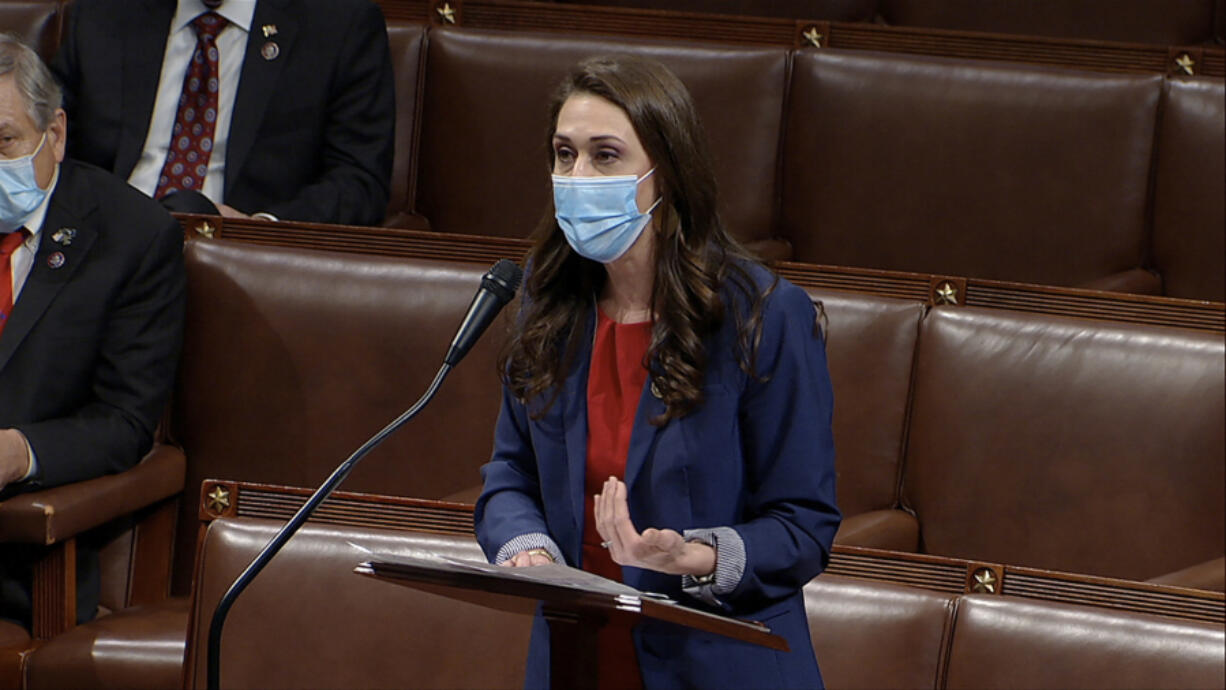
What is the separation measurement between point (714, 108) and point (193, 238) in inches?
12.1

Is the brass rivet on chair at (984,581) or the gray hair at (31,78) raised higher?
the gray hair at (31,78)

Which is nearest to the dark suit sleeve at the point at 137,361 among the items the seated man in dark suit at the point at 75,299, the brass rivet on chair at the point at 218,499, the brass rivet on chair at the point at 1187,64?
the seated man in dark suit at the point at 75,299

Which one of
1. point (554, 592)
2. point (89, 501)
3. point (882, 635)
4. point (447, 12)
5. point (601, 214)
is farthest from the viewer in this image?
point (447, 12)

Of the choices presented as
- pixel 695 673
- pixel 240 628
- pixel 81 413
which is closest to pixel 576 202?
pixel 695 673

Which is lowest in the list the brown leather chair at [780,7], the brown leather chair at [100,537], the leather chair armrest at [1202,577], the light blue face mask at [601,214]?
the brown leather chair at [100,537]

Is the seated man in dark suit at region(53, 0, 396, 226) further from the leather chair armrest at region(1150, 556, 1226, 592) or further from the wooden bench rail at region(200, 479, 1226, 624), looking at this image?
the leather chair armrest at region(1150, 556, 1226, 592)

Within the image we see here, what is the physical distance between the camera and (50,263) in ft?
2.30

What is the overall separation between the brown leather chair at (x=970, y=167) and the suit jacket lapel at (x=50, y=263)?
0.39m

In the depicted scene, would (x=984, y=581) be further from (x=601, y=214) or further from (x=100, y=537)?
(x=100, y=537)

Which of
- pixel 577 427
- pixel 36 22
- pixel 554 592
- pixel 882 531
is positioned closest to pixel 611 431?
pixel 577 427

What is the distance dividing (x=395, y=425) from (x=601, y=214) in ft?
0.29

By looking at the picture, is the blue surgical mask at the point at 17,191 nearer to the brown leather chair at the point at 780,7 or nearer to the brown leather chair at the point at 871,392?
the brown leather chair at the point at 871,392

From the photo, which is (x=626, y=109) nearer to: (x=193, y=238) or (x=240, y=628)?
(x=240, y=628)

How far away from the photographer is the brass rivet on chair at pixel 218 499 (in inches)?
23.0
